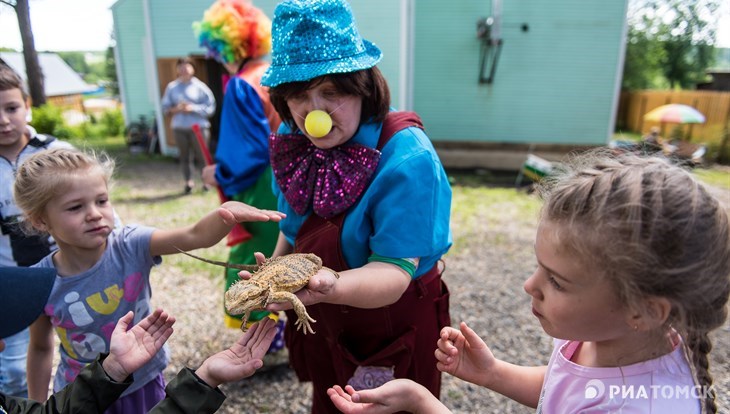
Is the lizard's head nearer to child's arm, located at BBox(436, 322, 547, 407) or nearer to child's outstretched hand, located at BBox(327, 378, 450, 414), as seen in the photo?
child's outstretched hand, located at BBox(327, 378, 450, 414)

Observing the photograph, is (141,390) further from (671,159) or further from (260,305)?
(671,159)

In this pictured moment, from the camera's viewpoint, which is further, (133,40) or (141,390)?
(133,40)

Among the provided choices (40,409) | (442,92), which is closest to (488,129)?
(442,92)

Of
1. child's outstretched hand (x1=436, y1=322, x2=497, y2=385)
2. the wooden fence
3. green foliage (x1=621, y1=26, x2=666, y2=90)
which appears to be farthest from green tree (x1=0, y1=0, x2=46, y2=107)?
green foliage (x1=621, y1=26, x2=666, y2=90)

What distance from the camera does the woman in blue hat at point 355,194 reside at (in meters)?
1.73

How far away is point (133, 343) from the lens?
67.4 inches

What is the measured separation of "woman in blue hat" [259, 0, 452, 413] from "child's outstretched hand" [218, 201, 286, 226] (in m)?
0.19

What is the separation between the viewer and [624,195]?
3.86ft

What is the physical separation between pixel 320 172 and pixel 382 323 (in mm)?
687

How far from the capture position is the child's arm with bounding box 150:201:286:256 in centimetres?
182

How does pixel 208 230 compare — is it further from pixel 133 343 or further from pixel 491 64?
pixel 491 64

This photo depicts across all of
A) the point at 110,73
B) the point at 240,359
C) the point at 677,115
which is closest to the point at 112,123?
the point at 110,73

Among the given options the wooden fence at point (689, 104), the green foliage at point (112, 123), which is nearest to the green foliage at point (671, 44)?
the wooden fence at point (689, 104)

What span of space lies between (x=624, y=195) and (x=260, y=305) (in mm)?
1107
